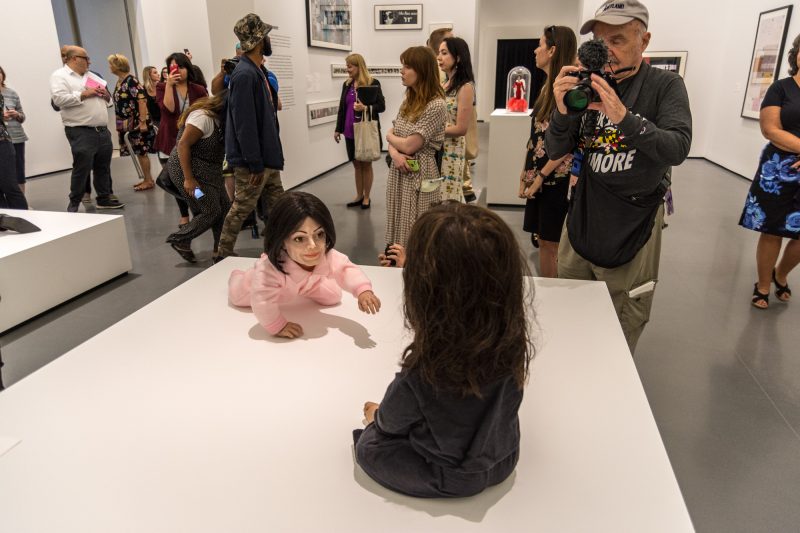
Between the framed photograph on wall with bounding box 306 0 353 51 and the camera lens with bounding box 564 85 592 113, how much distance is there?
621cm

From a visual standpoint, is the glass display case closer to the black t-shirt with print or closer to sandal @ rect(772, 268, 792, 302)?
the black t-shirt with print

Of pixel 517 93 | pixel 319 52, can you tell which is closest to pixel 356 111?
pixel 517 93

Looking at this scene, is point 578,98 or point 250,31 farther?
point 250,31

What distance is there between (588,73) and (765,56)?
7535 millimetres

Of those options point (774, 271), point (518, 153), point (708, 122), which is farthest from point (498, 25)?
point (774, 271)

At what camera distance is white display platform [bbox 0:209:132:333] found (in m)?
2.99

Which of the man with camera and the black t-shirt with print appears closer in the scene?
the man with camera

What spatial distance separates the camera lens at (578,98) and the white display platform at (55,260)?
3.02m

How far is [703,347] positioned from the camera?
9.43ft

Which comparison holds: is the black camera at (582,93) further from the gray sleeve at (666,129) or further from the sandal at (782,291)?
the sandal at (782,291)

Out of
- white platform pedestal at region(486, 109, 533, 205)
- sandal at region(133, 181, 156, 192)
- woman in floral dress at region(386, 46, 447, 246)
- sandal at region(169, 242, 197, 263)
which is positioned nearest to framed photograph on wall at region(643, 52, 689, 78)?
white platform pedestal at region(486, 109, 533, 205)

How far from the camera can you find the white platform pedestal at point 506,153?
543 centimetres

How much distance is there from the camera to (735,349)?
2848mm

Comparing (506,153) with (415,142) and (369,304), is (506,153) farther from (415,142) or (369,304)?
(369,304)
